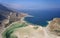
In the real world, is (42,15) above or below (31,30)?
above

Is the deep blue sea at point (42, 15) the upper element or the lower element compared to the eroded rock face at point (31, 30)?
upper

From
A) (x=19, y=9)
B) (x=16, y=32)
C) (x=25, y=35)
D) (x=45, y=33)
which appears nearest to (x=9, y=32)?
(x=16, y=32)

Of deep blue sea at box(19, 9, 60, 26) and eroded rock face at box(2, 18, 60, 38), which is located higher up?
deep blue sea at box(19, 9, 60, 26)

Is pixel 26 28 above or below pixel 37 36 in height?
above

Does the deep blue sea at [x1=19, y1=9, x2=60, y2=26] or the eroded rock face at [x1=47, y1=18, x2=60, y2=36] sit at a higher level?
the deep blue sea at [x1=19, y1=9, x2=60, y2=26]

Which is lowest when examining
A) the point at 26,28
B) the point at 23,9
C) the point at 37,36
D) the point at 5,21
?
the point at 37,36

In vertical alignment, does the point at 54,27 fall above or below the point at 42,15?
below

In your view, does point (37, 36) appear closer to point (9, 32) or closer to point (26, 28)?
point (26, 28)

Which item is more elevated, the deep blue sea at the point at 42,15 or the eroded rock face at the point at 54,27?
the deep blue sea at the point at 42,15
